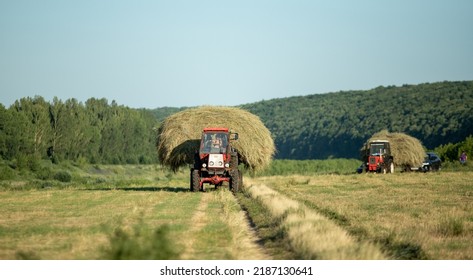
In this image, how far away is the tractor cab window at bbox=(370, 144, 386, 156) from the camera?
162 ft

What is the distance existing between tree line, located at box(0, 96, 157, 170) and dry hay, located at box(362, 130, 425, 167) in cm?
2383

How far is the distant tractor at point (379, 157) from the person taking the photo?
160 feet

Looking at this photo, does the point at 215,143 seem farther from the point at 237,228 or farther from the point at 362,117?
the point at 362,117

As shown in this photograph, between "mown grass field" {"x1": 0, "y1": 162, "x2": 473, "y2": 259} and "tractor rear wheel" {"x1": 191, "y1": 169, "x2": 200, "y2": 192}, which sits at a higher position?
"tractor rear wheel" {"x1": 191, "y1": 169, "x2": 200, "y2": 192}

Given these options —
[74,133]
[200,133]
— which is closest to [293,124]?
[74,133]

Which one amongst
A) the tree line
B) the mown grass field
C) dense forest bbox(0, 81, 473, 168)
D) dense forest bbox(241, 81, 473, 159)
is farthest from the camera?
dense forest bbox(241, 81, 473, 159)

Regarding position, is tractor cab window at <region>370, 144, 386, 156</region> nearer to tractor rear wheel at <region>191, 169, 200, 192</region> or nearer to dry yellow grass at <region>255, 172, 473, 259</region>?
tractor rear wheel at <region>191, 169, 200, 192</region>

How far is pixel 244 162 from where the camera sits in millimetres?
32875

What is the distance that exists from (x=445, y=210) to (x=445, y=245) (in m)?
6.52

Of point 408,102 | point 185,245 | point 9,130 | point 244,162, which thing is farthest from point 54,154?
point 408,102

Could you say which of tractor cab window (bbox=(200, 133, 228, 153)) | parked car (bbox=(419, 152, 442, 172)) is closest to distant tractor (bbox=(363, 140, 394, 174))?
parked car (bbox=(419, 152, 442, 172))

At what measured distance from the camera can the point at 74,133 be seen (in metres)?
71.8

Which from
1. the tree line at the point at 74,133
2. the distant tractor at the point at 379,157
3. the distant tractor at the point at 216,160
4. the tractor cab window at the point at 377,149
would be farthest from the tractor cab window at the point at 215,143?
the tree line at the point at 74,133
